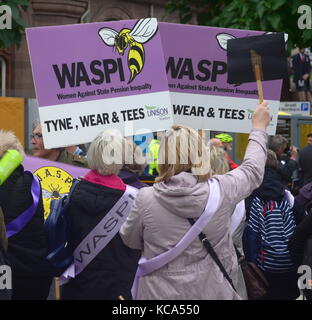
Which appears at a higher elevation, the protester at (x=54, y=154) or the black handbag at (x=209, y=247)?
the black handbag at (x=209, y=247)

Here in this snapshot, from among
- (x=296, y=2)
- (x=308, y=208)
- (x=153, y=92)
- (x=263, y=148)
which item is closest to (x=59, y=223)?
(x=263, y=148)

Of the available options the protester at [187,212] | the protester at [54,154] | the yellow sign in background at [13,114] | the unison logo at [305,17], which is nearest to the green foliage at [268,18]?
the unison logo at [305,17]

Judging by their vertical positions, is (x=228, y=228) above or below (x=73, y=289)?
above

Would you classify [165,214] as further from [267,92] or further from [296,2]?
[296,2]

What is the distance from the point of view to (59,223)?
5.08 metres

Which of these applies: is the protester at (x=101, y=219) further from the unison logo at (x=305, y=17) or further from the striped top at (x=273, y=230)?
the unison logo at (x=305, y=17)

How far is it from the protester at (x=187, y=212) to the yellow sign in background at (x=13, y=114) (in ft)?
31.0

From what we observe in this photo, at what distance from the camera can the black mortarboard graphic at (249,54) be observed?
17.7 ft

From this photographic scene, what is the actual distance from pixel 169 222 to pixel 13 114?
32.1 feet

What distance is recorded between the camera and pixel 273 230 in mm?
6266

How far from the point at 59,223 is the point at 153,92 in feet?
6.24

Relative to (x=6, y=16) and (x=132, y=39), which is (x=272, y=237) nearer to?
(x=132, y=39)

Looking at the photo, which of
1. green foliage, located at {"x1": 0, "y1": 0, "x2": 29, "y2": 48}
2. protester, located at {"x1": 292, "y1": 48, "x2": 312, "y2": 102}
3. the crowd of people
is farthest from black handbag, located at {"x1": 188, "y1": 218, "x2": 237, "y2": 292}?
protester, located at {"x1": 292, "y1": 48, "x2": 312, "y2": 102}
